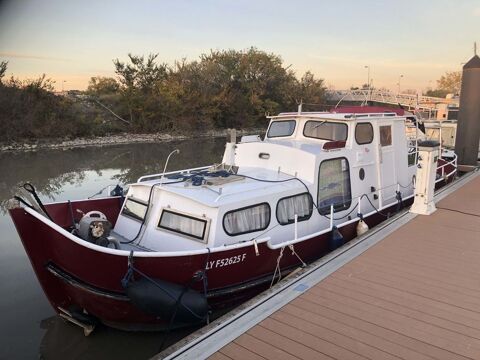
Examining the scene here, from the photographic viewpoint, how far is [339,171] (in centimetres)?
809

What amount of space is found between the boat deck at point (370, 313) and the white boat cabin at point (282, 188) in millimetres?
1361

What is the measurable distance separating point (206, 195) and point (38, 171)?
1655 cm

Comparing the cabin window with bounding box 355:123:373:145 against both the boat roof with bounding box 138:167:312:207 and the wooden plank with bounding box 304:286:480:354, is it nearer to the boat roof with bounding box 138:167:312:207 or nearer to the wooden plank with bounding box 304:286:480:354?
the boat roof with bounding box 138:167:312:207

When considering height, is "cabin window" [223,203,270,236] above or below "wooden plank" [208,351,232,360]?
above

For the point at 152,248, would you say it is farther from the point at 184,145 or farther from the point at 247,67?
the point at 247,67

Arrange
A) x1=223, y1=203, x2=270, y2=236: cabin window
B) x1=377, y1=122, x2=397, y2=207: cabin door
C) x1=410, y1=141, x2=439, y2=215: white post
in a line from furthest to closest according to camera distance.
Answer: x1=377, y1=122, x2=397, y2=207: cabin door, x1=410, y1=141, x2=439, y2=215: white post, x1=223, y1=203, x2=270, y2=236: cabin window

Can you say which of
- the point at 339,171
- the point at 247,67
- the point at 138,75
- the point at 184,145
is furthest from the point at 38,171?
the point at 247,67

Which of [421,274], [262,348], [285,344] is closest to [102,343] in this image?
[262,348]

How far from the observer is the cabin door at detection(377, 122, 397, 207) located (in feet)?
29.4

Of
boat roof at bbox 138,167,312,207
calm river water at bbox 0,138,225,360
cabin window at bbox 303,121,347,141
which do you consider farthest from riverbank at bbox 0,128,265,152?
boat roof at bbox 138,167,312,207

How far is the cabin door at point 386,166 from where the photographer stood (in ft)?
29.4

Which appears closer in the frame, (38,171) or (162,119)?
(38,171)

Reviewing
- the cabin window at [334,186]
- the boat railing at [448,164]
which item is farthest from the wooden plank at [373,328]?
the boat railing at [448,164]

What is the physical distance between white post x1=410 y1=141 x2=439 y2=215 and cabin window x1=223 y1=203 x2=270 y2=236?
3.34m
